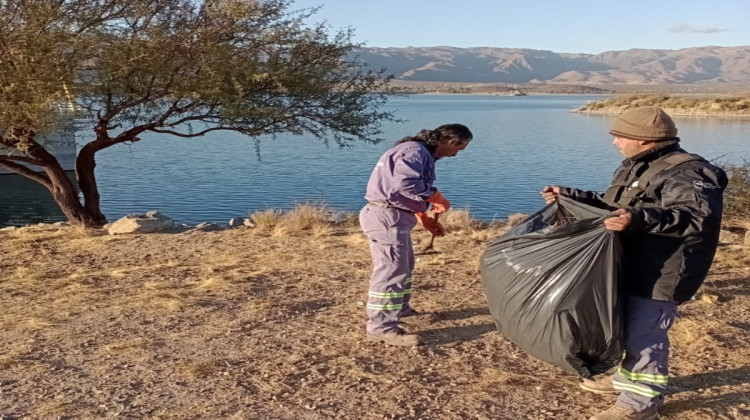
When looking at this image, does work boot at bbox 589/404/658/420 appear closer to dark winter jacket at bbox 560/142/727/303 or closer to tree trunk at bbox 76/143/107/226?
dark winter jacket at bbox 560/142/727/303

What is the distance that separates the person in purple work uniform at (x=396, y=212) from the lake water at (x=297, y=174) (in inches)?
463

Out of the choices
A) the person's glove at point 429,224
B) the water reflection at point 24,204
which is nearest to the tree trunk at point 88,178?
the person's glove at point 429,224

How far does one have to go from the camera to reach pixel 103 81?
34.1ft

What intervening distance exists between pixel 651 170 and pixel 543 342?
3.43 feet

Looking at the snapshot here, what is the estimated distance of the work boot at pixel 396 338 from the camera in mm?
5125

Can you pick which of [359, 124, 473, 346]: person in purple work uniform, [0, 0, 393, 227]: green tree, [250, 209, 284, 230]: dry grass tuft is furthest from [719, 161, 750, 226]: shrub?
[359, 124, 473, 346]: person in purple work uniform

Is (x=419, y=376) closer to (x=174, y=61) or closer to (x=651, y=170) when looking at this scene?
(x=651, y=170)

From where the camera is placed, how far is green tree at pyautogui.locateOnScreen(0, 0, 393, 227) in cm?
934

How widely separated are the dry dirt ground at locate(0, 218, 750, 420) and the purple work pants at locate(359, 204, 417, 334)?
207mm

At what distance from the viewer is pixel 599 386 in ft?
14.2

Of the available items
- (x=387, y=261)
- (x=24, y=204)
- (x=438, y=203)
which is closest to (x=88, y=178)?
(x=438, y=203)

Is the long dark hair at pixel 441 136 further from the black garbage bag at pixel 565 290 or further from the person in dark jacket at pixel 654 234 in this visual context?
the person in dark jacket at pixel 654 234

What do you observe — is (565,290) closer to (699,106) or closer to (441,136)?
(441,136)

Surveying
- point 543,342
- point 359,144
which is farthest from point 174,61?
point 359,144
